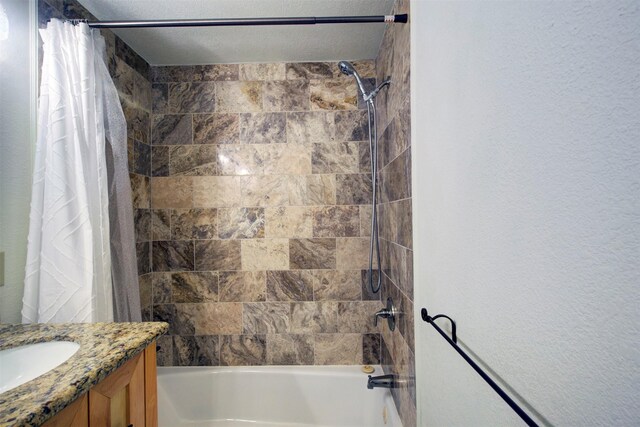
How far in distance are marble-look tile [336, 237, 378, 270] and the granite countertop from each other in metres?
1.12

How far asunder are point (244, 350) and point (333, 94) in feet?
6.18

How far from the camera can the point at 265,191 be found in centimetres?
178

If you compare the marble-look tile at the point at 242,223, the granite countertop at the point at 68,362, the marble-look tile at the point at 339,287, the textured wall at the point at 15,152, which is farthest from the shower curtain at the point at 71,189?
the marble-look tile at the point at 339,287

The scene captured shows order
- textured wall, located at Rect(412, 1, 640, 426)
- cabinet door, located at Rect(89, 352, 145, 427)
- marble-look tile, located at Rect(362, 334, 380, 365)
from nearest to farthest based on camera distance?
textured wall, located at Rect(412, 1, 640, 426)
cabinet door, located at Rect(89, 352, 145, 427)
marble-look tile, located at Rect(362, 334, 380, 365)

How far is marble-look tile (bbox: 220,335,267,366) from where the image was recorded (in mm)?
1750

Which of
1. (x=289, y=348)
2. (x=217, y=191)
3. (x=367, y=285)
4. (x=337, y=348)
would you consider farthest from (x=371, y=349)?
(x=217, y=191)

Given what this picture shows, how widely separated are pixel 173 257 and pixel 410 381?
162cm

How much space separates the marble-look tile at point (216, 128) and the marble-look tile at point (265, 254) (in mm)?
744

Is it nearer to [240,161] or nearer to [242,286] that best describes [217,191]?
[240,161]

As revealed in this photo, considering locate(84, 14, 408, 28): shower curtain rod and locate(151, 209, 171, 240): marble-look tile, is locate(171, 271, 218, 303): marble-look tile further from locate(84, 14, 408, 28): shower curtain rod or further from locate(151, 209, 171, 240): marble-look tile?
locate(84, 14, 408, 28): shower curtain rod

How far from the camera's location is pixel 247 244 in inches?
69.7

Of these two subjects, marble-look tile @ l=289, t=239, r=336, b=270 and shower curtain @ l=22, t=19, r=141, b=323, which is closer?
shower curtain @ l=22, t=19, r=141, b=323

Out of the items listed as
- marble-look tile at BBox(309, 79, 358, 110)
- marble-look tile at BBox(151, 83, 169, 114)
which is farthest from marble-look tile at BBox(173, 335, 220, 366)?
marble-look tile at BBox(309, 79, 358, 110)

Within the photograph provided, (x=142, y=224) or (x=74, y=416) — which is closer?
(x=74, y=416)
